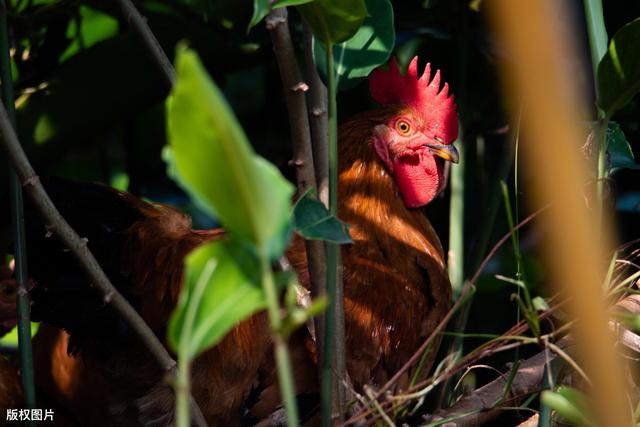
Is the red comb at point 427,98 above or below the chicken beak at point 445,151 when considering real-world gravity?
above

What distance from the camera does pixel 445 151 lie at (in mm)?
1853

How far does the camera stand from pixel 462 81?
2.06 m

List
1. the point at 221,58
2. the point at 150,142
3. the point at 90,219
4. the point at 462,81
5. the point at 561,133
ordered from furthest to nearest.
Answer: the point at 150,142 → the point at 221,58 → the point at 462,81 → the point at 90,219 → the point at 561,133

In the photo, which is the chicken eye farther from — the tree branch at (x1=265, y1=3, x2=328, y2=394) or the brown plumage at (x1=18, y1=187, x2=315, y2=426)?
the tree branch at (x1=265, y1=3, x2=328, y2=394)

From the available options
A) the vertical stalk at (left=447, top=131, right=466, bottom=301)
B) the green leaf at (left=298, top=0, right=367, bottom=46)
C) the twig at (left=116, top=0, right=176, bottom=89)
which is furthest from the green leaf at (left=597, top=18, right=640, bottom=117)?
the vertical stalk at (left=447, top=131, right=466, bottom=301)

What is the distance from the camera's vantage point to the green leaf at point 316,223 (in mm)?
879

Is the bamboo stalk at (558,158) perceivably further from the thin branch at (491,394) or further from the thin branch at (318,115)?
the thin branch at (491,394)

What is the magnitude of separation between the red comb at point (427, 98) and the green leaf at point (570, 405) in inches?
45.0

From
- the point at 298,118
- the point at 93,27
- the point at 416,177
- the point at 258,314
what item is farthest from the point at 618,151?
the point at 93,27

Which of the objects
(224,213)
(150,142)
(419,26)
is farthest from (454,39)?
(224,213)

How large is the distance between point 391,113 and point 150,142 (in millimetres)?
909

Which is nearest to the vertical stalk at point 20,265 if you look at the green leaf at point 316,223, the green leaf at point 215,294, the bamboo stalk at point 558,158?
the green leaf at point 316,223

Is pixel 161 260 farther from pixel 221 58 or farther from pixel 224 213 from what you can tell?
pixel 224 213

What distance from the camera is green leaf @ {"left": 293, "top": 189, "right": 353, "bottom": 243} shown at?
34.6 inches
